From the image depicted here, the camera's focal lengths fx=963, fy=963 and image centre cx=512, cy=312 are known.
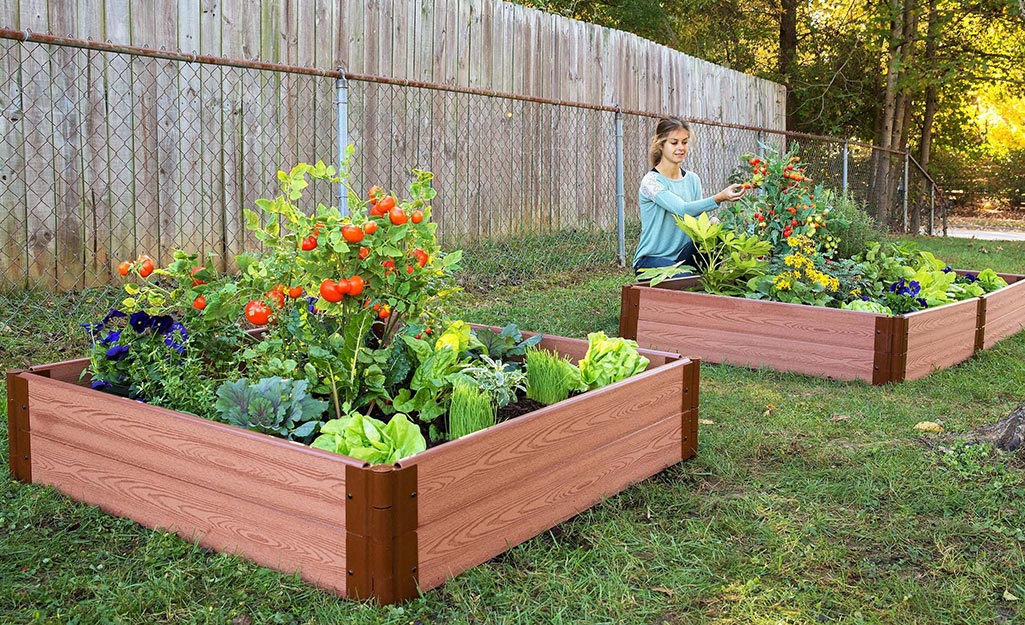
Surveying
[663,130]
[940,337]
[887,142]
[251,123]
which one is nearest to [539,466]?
[940,337]

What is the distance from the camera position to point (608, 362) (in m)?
3.44

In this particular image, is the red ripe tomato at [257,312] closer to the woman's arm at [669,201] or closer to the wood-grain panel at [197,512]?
the wood-grain panel at [197,512]

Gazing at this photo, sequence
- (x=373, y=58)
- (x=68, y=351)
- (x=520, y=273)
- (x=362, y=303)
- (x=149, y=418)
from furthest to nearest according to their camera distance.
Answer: (x=520, y=273) → (x=373, y=58) → (x=68, y=351) → (x=362, y=303) → (x=149, y=418)

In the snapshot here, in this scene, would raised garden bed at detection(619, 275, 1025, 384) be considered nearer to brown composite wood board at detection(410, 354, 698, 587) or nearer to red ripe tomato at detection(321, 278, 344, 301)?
brown composite wood board at detection(410, 354, 698, 587)

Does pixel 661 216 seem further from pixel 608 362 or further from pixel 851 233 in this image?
pixel 608 362

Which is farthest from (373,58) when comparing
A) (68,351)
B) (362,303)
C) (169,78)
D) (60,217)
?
(362,303)

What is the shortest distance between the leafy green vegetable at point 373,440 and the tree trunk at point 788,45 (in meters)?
14.1

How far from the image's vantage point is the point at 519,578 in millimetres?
2541

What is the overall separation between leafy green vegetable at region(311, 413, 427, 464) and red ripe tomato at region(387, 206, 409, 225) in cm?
58

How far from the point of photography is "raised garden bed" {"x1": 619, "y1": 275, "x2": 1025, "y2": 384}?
479cm

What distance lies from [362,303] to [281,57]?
3.71 metres

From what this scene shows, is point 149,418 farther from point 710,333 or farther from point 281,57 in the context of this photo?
point 281,57

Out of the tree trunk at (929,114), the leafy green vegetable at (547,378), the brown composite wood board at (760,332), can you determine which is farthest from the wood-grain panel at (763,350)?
the tree trunk at (929,114)

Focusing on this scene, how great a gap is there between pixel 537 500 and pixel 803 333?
2641 mm
